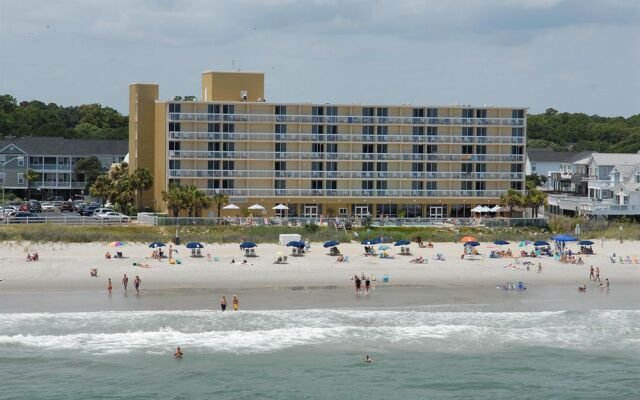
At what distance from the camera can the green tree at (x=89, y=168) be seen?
11562cm

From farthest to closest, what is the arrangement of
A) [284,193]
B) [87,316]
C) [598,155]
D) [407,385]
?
[598,155]
[284,193]
[87,316]
[407,385]

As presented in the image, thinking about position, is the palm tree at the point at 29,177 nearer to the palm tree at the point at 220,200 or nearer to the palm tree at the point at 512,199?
the palm tree at the point at 220,200

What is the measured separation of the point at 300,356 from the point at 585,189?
243 ft

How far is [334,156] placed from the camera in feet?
290

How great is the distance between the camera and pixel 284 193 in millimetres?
87875

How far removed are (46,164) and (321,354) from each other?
84043 mm

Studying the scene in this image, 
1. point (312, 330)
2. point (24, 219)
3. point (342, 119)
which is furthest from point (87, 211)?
point (312, 330)

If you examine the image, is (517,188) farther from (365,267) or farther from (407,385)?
(407,385)

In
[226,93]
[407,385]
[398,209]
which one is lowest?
[407,385]

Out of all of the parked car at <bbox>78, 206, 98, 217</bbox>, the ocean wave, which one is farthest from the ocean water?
the parked car at <bbox>78, 206, 98, 217</bbox>

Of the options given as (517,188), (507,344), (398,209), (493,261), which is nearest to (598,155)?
(517,188)

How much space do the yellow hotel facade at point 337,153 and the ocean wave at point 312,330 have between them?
4045 centimetres

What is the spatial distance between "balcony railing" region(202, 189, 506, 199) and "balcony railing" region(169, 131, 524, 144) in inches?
178

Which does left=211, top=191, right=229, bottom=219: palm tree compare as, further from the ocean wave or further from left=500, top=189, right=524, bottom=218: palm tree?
the ocean wave
